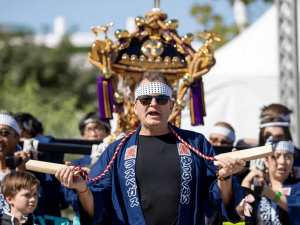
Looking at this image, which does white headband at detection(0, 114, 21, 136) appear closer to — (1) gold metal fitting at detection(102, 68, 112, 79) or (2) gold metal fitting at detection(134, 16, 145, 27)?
(1) gold metal fitting at detection(102, 68, 112, 79)

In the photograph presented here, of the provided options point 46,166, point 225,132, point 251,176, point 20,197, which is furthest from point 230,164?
point 225,132

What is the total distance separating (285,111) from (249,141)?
1.91 ft

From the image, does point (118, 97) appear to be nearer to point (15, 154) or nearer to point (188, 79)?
point (188, 79)

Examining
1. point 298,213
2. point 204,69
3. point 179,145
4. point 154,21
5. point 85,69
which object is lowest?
point 298,213

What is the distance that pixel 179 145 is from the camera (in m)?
2.40

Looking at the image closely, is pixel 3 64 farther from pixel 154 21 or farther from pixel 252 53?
pixel 154 21

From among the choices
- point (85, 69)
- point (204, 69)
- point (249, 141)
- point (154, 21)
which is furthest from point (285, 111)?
point (85, 69)

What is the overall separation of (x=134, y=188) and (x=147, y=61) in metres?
1.54

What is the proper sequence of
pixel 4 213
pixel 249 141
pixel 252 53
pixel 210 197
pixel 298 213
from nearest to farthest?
1. pixel 210 197
2. pixel 4 213
3. pixel 298 213
4. pixel 249 141
5. pixel 252 53

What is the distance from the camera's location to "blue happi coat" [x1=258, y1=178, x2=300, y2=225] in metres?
3.30

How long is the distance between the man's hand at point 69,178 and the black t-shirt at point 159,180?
32cm

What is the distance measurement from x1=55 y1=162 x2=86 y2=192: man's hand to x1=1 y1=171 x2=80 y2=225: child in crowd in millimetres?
1012

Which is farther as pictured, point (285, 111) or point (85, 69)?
point (85, 69)

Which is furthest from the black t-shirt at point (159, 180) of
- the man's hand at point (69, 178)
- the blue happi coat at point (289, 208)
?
the blue happi coat at point (289, 208)
